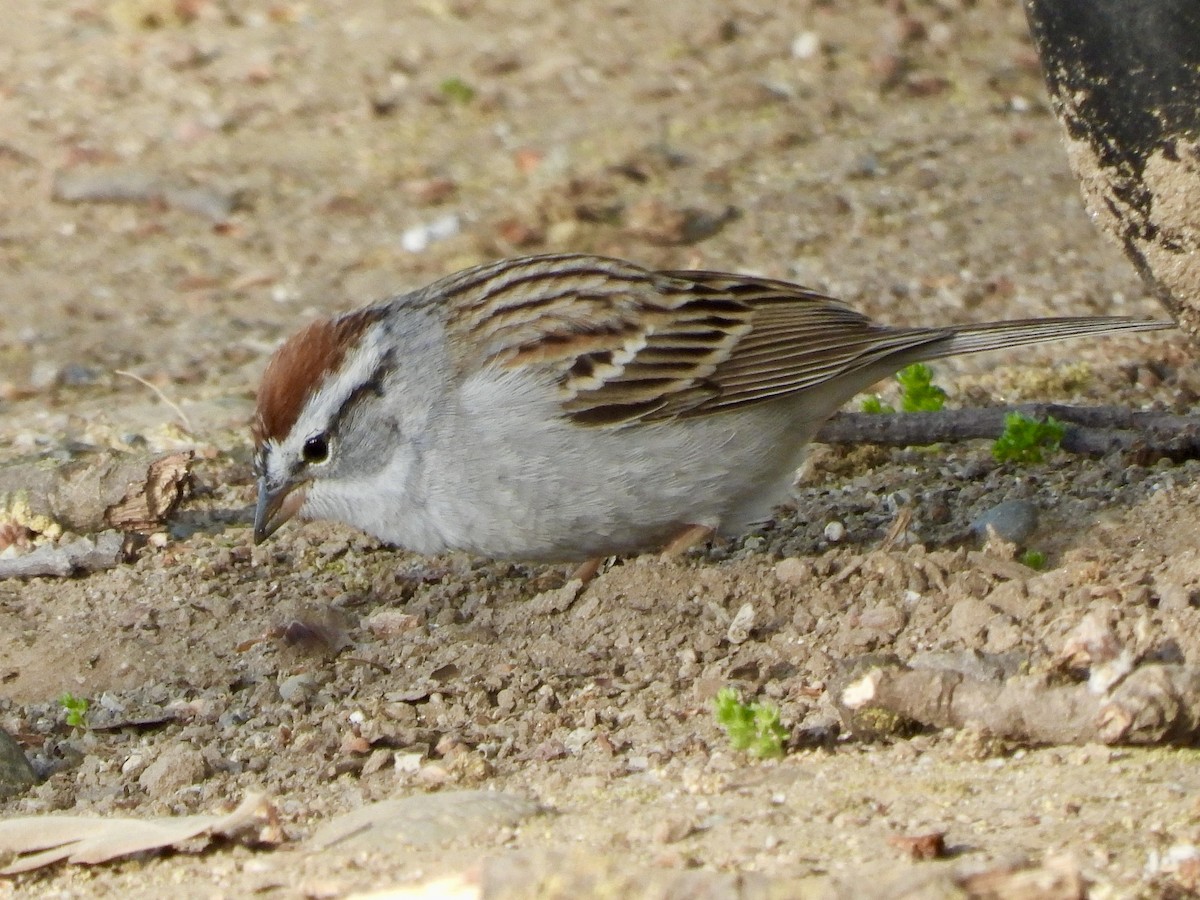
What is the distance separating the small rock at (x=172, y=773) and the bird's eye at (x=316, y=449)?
3.44ft

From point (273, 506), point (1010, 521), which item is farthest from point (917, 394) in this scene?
point (273, 506)

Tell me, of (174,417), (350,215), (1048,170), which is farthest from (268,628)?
(1048,170)

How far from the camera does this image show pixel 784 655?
159 inches

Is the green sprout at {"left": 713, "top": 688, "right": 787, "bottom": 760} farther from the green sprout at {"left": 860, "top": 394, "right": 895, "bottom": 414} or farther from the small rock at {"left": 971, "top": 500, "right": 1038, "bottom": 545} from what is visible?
the green sprout at {"left": 860, "top": 394, "right": 895, "bottom": 414}

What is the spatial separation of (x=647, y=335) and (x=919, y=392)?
1.02 m

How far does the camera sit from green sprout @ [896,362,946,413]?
5.42 m

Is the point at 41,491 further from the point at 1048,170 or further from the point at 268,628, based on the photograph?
the point at 1048,170

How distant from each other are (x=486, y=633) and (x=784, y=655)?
0.80 meters

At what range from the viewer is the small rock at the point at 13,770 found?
378 cm

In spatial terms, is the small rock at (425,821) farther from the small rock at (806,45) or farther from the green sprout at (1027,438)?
the small rock at (806,45)

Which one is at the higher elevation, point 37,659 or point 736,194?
point 736,194

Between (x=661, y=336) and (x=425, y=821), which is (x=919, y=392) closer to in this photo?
(x=661, y=336)

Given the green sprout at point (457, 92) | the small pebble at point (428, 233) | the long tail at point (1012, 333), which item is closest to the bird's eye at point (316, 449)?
the long tail at point (1012, 333)

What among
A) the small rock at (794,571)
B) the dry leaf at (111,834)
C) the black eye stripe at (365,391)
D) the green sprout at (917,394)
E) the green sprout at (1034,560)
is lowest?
the dry leaf at (111,834)
